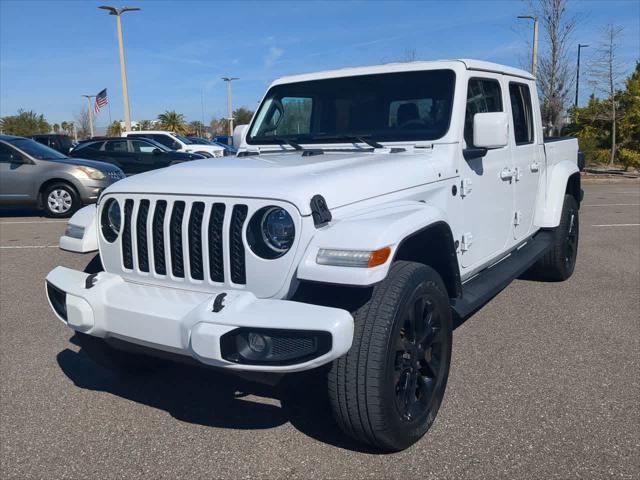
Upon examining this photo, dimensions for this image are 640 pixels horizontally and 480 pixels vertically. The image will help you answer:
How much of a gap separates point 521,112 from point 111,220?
3.46 meters

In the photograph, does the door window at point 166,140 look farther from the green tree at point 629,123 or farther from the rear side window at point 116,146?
the green tree at point 629,123

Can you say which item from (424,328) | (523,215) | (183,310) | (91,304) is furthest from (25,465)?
(523,215)

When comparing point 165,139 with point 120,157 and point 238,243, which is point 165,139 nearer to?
point 120,157

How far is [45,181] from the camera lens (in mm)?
11414

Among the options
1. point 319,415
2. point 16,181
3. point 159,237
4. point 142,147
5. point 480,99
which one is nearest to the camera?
point 159,237

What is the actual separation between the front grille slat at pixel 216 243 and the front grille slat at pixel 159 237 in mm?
302

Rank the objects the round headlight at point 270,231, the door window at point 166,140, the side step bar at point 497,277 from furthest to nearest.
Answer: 1. the door window at point 166,140
2. the side step bar at point 497,277
3. the round headlight at point 270,231

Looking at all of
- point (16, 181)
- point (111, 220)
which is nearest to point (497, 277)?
point (111, 220)

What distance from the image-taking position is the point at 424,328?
3043 mm

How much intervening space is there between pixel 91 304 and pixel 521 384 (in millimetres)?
2484

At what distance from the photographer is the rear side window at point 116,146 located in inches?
667

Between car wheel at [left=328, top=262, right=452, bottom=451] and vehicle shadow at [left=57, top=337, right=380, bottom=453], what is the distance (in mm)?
209

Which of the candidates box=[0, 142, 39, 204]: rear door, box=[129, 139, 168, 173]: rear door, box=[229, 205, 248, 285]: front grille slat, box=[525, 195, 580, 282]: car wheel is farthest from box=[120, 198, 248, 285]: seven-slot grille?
box=[129, 139, 168, 173]: rear door

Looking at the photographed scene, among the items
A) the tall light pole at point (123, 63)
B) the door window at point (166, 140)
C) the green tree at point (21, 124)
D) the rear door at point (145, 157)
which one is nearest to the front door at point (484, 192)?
the rear door at point (145, 157)
